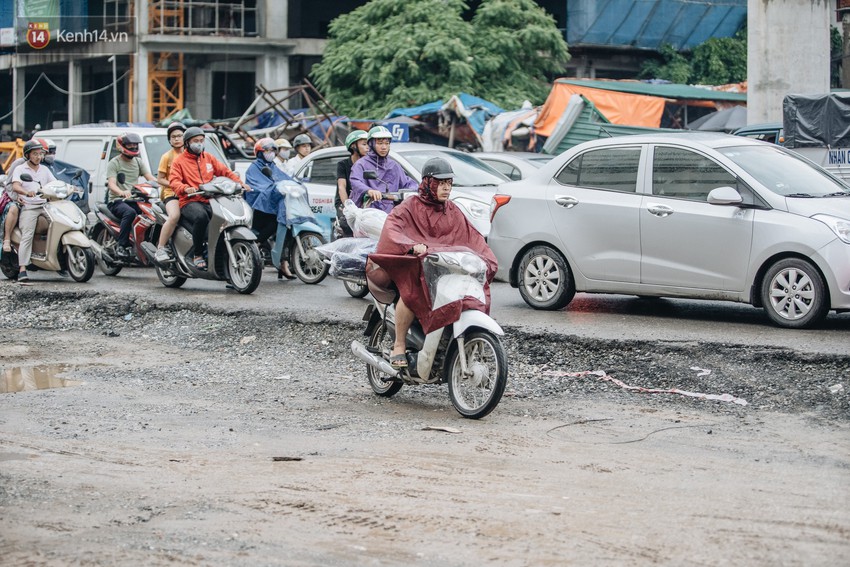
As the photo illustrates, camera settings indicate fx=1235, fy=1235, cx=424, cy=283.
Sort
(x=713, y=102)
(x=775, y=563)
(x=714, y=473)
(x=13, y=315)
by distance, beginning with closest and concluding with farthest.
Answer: (x=775, y=563), (x=714, y=473), (x=13, y=315), (x=713, y=102)

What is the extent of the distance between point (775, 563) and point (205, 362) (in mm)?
6343

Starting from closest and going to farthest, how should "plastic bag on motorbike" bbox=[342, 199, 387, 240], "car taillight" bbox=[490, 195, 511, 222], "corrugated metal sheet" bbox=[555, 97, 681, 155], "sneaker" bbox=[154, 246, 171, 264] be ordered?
"plastic bag on motorbike" bbox=[342, 199, 387, 240] < "car taillight" bbox=[490, 195, 511, 222] < "sneaker" bbox=[154, 246, 171, 264] < "corrugated metal sheet" bbox=[555, 97, 681, 155]

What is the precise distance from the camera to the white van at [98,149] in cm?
1680

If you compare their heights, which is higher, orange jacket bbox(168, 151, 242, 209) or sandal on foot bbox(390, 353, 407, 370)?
orange jacket bbox(168, 151, 242, 209)

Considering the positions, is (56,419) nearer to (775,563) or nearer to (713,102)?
(775,563)

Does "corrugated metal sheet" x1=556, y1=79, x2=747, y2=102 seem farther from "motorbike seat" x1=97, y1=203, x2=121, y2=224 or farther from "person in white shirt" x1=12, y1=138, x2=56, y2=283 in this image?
"person in white shirt" x1=12, y1=138, x2=56, y2=283

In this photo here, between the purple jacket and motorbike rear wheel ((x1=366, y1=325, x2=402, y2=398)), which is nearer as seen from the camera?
motorbike rear wheel ((x1=366, y1=325, x2=402, y2=398))

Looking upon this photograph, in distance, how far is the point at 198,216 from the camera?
42.8 ft

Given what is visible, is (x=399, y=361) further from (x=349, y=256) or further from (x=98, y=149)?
(x=98, y=149)

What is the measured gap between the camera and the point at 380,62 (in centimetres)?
Result: 3069

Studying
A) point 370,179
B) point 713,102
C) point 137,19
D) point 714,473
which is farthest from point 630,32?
point 714,473

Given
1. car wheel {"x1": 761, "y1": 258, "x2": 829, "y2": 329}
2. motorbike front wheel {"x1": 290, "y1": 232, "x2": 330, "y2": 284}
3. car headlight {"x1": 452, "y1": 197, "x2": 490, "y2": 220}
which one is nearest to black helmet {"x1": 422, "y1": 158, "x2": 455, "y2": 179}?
car wheel {"x1": 761, "y1": 258, "x2": 829, "y2": 329}

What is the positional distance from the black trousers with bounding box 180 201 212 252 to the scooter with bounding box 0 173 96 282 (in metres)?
2.04

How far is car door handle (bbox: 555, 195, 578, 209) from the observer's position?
10.9 metres
